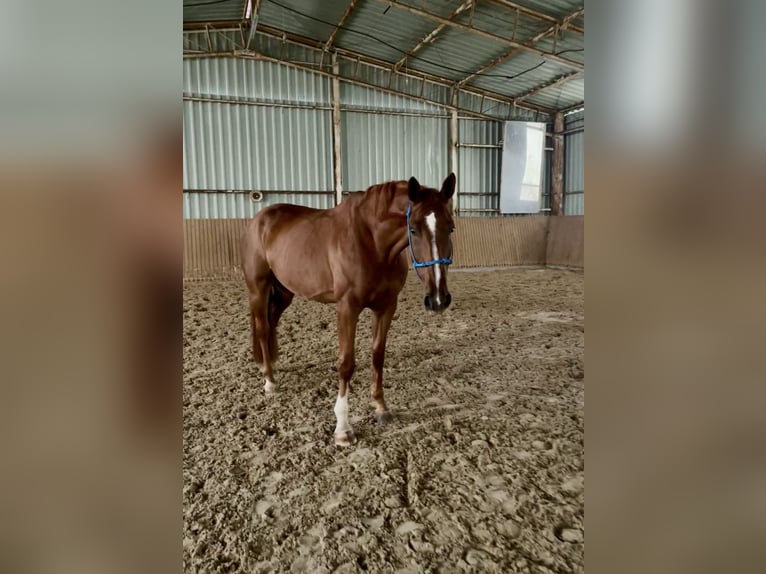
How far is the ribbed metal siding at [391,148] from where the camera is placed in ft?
40.4

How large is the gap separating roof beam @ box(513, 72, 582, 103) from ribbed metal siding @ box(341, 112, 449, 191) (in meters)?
2.45

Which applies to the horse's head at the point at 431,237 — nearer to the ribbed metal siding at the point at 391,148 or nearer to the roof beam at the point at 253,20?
the roof beam at the point at 253,20

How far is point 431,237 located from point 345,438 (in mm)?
1208

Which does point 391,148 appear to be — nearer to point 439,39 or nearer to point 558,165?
point 439,39

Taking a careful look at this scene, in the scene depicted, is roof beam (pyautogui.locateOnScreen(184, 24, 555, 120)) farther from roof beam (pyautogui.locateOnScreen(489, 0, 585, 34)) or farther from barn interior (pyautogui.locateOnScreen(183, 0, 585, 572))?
roof beam (pyautogui.locateOnScreen(489, 0, 585, 34))

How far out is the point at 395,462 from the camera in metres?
2.24

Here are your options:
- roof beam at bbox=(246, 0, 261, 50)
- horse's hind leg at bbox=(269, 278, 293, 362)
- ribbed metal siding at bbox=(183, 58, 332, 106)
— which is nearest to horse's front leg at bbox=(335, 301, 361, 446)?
A: horse's hind leg at bbox=(269, 278, 293, 362)

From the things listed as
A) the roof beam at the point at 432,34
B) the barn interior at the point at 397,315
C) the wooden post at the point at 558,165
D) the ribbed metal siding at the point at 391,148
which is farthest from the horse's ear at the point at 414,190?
the wooden post at the point at 558,165

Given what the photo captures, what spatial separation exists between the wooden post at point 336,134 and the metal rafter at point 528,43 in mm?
3738

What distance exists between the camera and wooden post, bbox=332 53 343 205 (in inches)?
470
